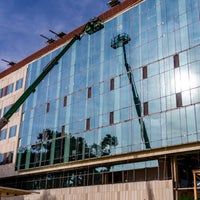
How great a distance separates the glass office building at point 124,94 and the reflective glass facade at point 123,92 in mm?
114

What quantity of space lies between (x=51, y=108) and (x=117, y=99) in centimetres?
1557

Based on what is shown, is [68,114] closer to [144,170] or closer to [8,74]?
[144,170]

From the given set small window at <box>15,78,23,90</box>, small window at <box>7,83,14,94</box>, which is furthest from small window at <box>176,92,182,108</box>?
small window at <box>7,83,14,94</box>

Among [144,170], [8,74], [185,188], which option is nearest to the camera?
[185,188]

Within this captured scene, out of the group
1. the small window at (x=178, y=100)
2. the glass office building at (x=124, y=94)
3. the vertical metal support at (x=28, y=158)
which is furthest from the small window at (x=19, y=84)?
the small window at (x=178, y=100)

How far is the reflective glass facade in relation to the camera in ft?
125

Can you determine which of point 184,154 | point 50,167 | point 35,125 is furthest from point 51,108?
point 184,154

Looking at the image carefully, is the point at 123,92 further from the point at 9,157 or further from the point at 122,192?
the point at 9,157

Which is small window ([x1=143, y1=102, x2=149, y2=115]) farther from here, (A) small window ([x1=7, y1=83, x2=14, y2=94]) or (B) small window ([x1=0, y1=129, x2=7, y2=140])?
(A) small window ([x1=7, y1=83, x2=14, y2=94])

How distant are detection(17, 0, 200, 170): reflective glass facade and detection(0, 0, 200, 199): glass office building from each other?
11 cm

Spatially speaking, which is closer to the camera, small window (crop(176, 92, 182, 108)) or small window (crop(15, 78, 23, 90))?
small window (crop(176, 92, 182, 108))

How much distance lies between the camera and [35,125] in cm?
5872

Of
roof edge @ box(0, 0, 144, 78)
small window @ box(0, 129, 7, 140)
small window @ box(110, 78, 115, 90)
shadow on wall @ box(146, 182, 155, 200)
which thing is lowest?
shadow on wall @ box(146, 182, 155, 200)

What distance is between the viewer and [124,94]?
44.2 metres
